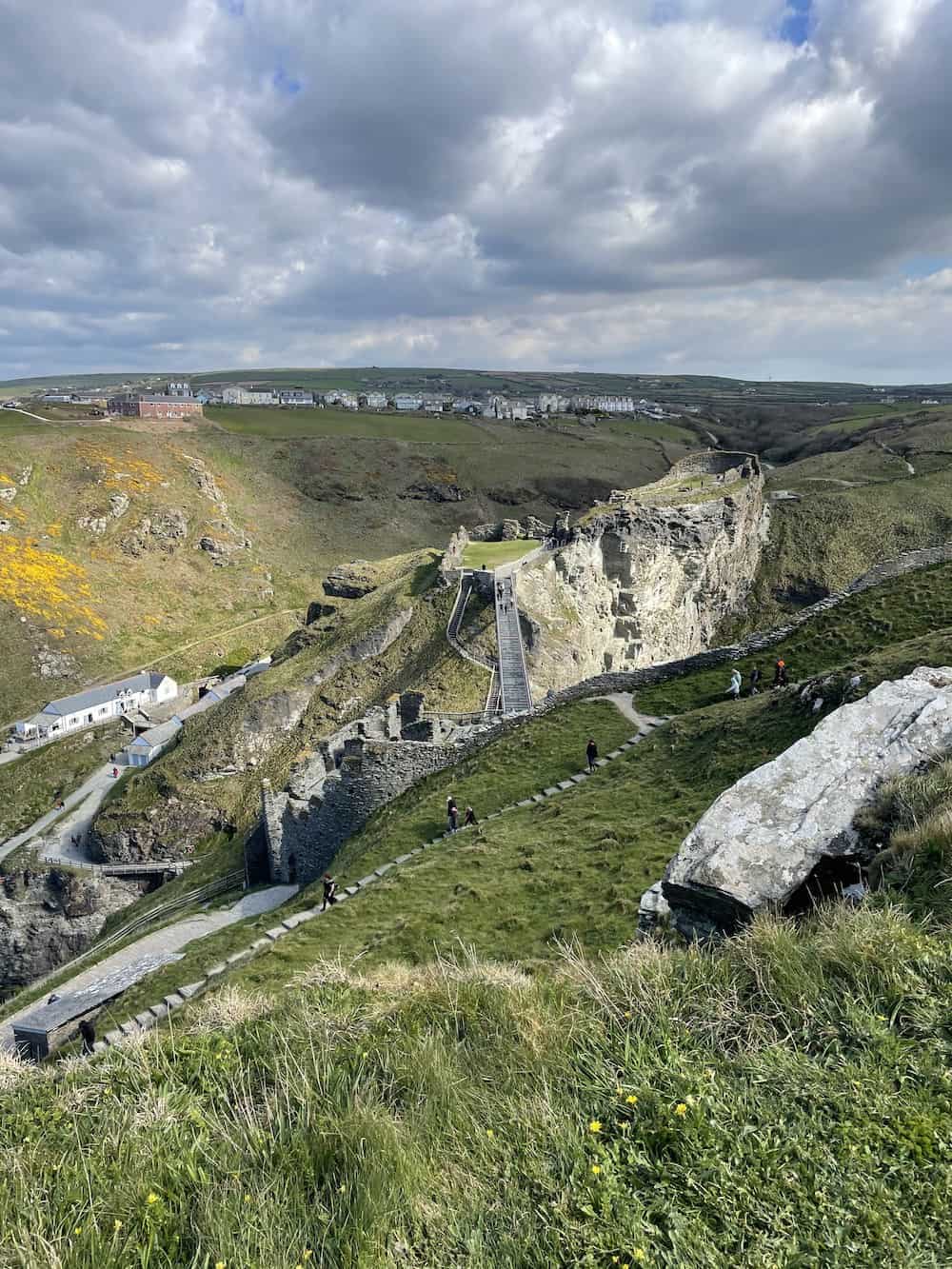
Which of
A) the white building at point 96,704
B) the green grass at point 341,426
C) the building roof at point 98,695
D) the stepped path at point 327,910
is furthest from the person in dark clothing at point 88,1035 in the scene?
the green grass at point 341,426

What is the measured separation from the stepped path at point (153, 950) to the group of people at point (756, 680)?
1571cm

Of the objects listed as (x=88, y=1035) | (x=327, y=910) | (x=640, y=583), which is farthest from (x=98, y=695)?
(x=327, y=910)

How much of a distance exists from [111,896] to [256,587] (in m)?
55.5

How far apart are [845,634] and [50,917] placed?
140ft

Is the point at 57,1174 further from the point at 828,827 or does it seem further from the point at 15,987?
the point at 15,987

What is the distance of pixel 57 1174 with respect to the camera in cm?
479

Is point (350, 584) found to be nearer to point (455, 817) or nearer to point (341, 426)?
point (455, 817)

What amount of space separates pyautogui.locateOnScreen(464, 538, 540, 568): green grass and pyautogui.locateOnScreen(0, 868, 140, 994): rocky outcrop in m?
26.8

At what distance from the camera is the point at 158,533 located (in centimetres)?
A: 9250

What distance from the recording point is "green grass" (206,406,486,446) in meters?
145

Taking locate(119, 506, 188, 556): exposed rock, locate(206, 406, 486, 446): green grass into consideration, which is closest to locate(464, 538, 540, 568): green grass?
locate(119, 506, 188, 556): exposed rock

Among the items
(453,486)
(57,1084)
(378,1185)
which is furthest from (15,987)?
(453,486)

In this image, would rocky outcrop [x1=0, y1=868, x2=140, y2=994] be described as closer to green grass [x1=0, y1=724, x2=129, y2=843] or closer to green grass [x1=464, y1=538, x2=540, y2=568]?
green grass [x1=0, y1=724, x2=129, y2=843]

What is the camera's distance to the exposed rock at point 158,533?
8969 cm
